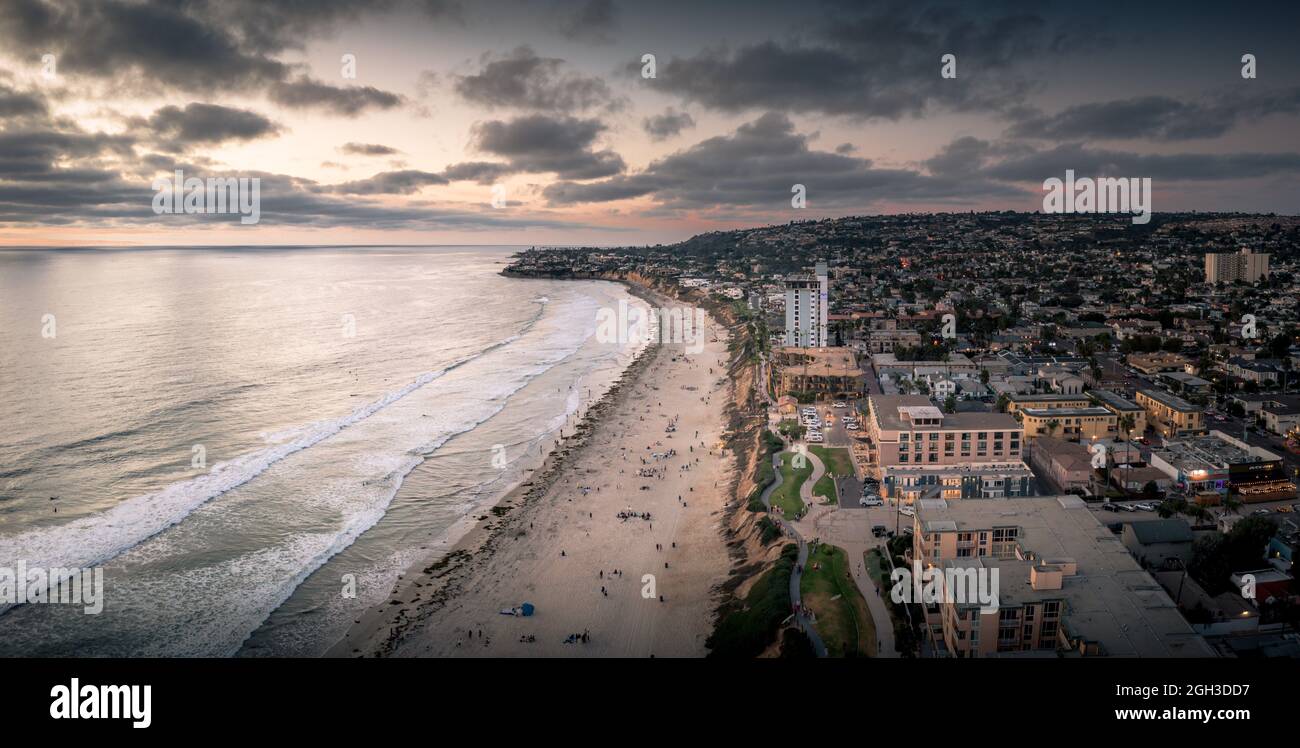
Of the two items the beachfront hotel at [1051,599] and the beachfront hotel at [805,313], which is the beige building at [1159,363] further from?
the beachfront hotel at [1051,599]

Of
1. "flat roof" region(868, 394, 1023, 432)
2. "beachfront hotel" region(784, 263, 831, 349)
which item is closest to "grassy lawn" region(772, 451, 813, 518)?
"flat roof" region(868, 394, 1023, 432)

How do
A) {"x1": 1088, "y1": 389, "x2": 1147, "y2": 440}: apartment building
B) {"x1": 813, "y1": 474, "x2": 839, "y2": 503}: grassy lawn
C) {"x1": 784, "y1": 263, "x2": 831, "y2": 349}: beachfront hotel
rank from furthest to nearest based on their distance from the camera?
{"x1": 784, "y1": 263, "x2": 831, "y2": 349}: beachfront hotel → {"x1": 1088, "y1": 389, "x2": 1147, "y2": 440}: apartment building → {"x1": 813, "y1": 474, "x2": 839, "y2": 503}: grassy lawn

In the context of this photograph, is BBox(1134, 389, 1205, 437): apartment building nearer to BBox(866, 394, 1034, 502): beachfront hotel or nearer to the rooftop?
the rooftop

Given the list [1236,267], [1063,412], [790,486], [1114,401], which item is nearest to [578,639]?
[790,486]

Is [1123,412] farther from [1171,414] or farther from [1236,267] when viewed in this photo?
[1236,267]
